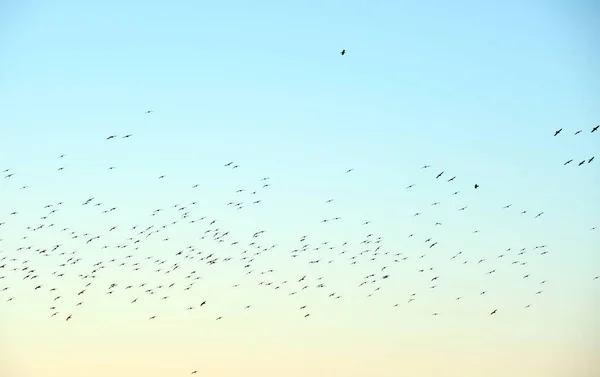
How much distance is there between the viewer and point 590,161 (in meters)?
107

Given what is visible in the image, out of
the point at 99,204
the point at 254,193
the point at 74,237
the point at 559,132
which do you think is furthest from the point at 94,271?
the point at 559,132

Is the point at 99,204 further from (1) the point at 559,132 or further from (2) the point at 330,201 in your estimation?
(1) the point at 559,132

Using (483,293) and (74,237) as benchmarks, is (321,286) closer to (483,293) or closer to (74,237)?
(483,293)

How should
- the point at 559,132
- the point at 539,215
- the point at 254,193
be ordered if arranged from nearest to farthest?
the point at 559,132 < the point at 254,193 < the point at 539,215

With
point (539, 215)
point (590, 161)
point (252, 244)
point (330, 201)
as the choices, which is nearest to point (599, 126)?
point (590, 161)

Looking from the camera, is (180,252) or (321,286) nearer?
(180,252)

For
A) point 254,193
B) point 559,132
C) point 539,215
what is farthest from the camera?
point 539,215

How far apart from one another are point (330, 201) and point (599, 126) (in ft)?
93.9

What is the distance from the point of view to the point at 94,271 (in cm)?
12756

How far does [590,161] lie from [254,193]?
109ft

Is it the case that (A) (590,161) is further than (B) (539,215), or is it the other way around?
(B) (539,215)

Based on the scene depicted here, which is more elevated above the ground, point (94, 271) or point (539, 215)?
point (539, 215)

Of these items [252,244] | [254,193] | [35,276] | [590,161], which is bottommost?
[35,276]

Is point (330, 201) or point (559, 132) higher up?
point (559, 132)
